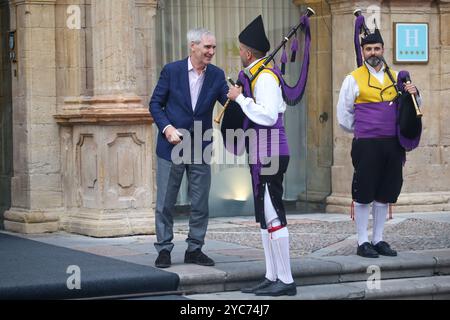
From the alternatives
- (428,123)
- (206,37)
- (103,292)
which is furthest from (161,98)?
(428,123)

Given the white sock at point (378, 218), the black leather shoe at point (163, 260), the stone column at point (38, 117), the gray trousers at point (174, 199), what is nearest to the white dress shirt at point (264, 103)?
the gray trousers at point (174, 199)

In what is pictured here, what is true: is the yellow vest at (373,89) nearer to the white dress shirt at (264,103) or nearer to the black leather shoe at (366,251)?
the black leather shoe at (366,251)

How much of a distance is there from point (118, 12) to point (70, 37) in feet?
2.57

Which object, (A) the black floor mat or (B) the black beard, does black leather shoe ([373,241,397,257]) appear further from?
(A) the black floor mat

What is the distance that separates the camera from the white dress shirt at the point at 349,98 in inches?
412

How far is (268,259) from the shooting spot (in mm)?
9094

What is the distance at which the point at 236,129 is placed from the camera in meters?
9.13

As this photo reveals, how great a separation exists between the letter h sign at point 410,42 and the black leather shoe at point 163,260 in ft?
18.1

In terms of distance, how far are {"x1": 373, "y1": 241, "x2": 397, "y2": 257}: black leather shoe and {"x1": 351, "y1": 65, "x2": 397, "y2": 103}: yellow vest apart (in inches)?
50.5

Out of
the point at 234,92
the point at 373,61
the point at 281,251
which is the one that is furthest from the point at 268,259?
the point at 373,61

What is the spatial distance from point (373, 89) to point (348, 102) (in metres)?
0.28

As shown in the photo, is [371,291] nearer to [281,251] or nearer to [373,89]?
[281,251]

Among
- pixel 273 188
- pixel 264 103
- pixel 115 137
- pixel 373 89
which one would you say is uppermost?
pixel 373 89

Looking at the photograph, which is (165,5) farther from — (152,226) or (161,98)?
(161,98)
